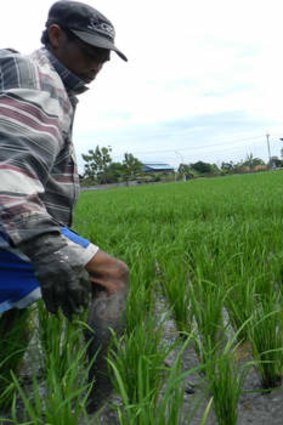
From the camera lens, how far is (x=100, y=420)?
1350mm

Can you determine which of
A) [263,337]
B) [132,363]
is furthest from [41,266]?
[263,337]

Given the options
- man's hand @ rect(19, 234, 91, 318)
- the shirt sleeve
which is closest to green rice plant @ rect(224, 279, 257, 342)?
man's hand @ rect(19, 234, 91, 318)

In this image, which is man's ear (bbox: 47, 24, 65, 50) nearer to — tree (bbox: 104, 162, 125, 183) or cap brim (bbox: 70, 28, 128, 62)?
cap brim (bbox: 70, 28, 128, 62)

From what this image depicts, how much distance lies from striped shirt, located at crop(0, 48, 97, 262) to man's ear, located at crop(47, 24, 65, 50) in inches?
1.4

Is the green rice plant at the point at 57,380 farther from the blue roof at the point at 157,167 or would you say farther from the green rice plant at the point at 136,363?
the blue roof at the point at 157,167

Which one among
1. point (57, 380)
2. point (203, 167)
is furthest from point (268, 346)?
point (203, 167)

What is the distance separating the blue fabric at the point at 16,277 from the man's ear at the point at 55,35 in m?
0.56

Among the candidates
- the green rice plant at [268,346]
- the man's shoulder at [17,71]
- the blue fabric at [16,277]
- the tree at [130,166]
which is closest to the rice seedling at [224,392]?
the green rice plant at [268,346]

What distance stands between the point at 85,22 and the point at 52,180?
483 millimetres

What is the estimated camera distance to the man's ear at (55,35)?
150 centimetres

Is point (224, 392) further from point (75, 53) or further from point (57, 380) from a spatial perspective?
point (75, 53)

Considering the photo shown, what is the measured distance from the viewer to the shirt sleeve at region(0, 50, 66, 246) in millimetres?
1153

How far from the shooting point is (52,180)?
1.57 metres

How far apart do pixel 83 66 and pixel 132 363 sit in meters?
0.89
